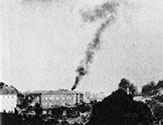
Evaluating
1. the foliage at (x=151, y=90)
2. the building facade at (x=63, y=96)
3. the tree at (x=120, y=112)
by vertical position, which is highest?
the foliage at (x=151, y=90)

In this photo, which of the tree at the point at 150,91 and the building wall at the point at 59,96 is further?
the building wall at the point at 59,96

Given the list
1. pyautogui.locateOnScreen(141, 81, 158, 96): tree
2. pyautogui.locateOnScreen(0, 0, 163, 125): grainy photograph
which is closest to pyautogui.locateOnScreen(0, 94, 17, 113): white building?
pyautogui.locateOnScreen(0, 0, 163, 125): grainy photograph

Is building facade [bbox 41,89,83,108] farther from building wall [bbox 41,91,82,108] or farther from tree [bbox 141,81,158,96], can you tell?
tree [bbox 141,81,158,96]

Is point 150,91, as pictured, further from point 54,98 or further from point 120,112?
point 54,98

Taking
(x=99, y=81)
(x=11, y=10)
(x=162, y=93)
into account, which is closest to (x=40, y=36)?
(x=11, y=10)

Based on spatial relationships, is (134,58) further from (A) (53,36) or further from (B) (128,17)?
(A) (53,36)

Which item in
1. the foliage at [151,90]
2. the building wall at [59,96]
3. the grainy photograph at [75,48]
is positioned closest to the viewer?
the grainy photograph at [75,48]

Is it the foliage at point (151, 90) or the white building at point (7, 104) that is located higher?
the foliage at point (151, 90)

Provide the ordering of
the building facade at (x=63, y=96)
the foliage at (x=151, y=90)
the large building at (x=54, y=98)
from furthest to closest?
the building facade at (x=63, y=96), the large building at (x=54, y=98), the foliage at (x=151, y=90)

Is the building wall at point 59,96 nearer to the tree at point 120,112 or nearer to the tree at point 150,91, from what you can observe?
the tree at point 120,112

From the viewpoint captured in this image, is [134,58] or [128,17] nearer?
[128,17]

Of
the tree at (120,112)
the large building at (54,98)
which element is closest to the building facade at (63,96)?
the large building at (54,98)
